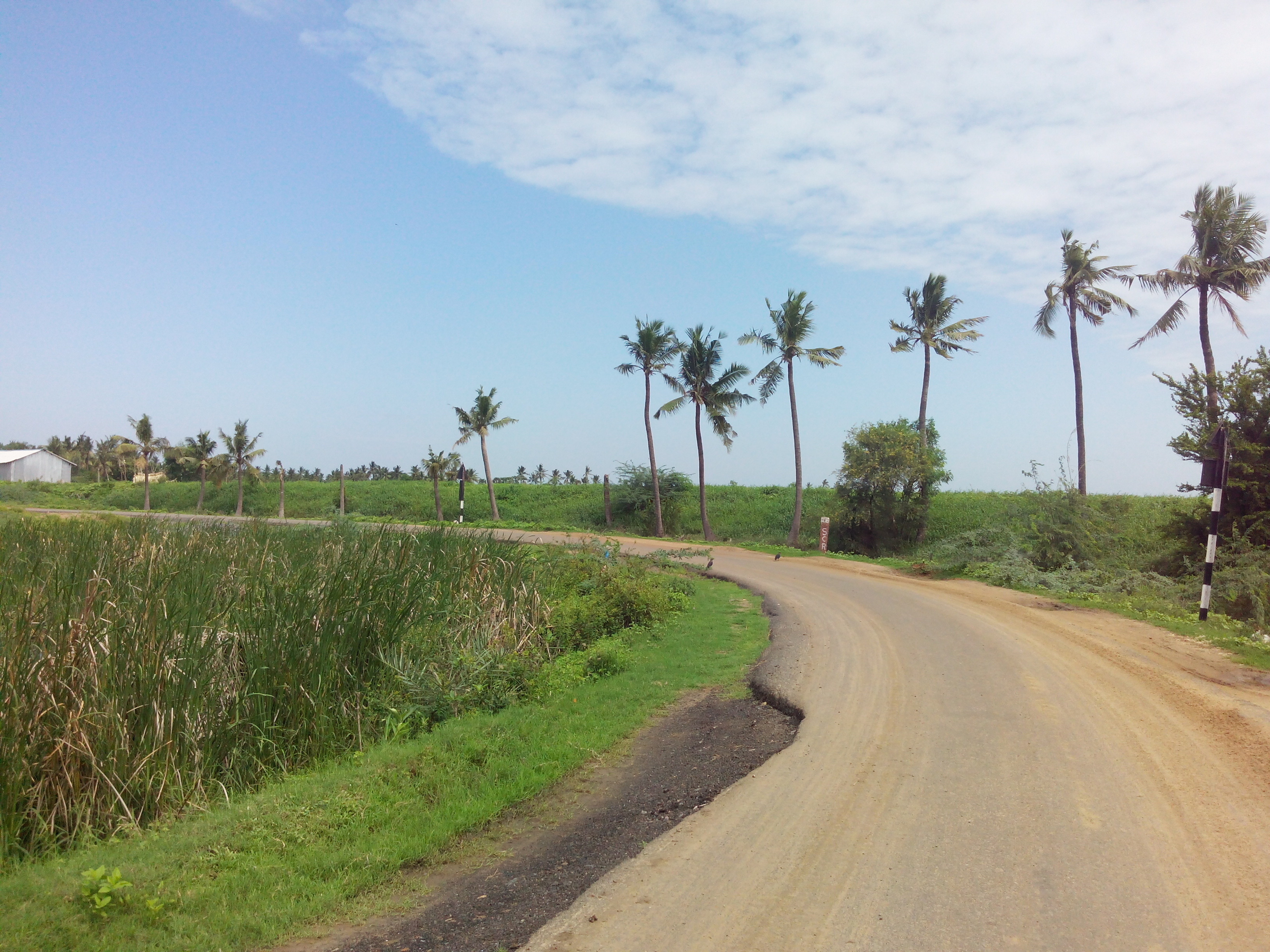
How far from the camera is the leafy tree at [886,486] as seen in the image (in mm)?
35156

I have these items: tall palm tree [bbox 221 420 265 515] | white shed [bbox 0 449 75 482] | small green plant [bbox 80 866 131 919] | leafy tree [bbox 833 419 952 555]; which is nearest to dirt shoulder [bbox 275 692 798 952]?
small green plant [bbox 80 866 131 919]

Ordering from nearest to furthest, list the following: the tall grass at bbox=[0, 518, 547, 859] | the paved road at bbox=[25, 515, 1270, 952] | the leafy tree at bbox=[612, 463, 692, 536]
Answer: the paved road at bbox=[25, 515, 1270, 952] < the tall grass at bbox=[0, 518, 547, 859] < the leafy tree at bbox=[612, 463, 692, 536]

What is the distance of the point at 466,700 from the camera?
9.09m

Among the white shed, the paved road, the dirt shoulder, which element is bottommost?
the dirt shoulder

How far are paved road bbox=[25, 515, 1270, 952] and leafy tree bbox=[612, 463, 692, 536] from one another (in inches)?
1431

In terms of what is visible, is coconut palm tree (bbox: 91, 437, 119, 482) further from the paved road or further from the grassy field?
the paved road

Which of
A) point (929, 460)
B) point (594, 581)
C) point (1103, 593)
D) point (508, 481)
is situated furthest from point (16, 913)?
point (508, 481)

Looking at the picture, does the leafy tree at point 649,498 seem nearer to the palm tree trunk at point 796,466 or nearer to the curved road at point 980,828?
the palm tree trunk at point 796,466

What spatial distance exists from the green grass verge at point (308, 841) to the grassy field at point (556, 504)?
20053 millimetres

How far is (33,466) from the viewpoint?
3054 inches

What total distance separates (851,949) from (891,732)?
11.2 ft

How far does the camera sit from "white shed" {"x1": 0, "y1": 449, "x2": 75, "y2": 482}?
244ft

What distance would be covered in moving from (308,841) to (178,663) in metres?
2.59

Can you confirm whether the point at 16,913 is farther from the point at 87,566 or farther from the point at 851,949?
the point at 87,566
